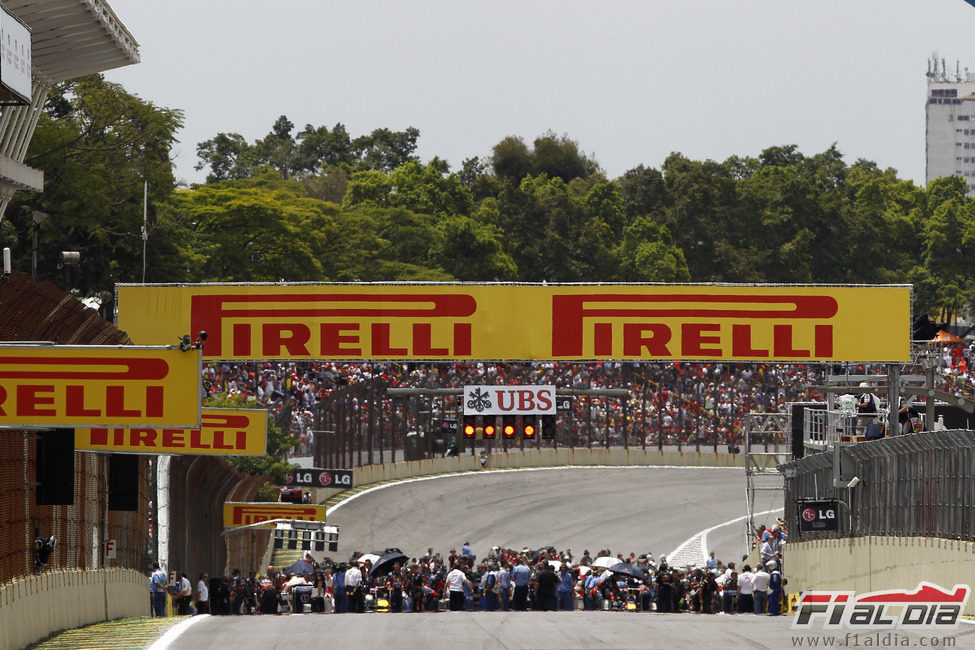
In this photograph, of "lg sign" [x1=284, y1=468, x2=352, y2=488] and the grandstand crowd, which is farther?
the grandstand crowd

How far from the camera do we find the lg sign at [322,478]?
38.1 m

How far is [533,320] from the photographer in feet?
79.5

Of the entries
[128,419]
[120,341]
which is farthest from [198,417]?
[120,341]

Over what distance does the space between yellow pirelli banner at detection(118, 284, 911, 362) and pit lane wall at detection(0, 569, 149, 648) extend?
4296 mm

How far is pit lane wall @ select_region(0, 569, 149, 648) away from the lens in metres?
14.5

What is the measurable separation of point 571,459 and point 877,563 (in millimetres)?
32667

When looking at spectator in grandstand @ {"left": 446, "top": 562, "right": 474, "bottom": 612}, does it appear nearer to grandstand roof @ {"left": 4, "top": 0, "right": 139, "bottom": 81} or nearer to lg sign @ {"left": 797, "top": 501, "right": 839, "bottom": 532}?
lg sign @ {"left": 797, "top": 501, "right": 839, "bottom": 532}

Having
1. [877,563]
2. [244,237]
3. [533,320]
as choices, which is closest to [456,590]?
[533,320]

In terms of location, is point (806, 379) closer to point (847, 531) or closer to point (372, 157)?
point (847, 531)

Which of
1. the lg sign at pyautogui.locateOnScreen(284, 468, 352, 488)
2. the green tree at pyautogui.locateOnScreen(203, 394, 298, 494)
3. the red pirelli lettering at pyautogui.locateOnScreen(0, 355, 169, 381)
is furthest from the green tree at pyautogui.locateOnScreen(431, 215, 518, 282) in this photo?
the red pirelli lettering at pyautogui.locateOnScreen(0, 355, 169, 381)

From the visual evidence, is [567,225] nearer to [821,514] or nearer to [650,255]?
[650,255]

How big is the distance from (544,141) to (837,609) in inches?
4125

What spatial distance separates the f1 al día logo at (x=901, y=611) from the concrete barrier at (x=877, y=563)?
169mm

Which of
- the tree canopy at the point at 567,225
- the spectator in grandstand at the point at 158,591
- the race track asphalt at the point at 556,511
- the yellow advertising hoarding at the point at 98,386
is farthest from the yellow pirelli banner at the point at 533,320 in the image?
the tree canopy at the point at 567,225
